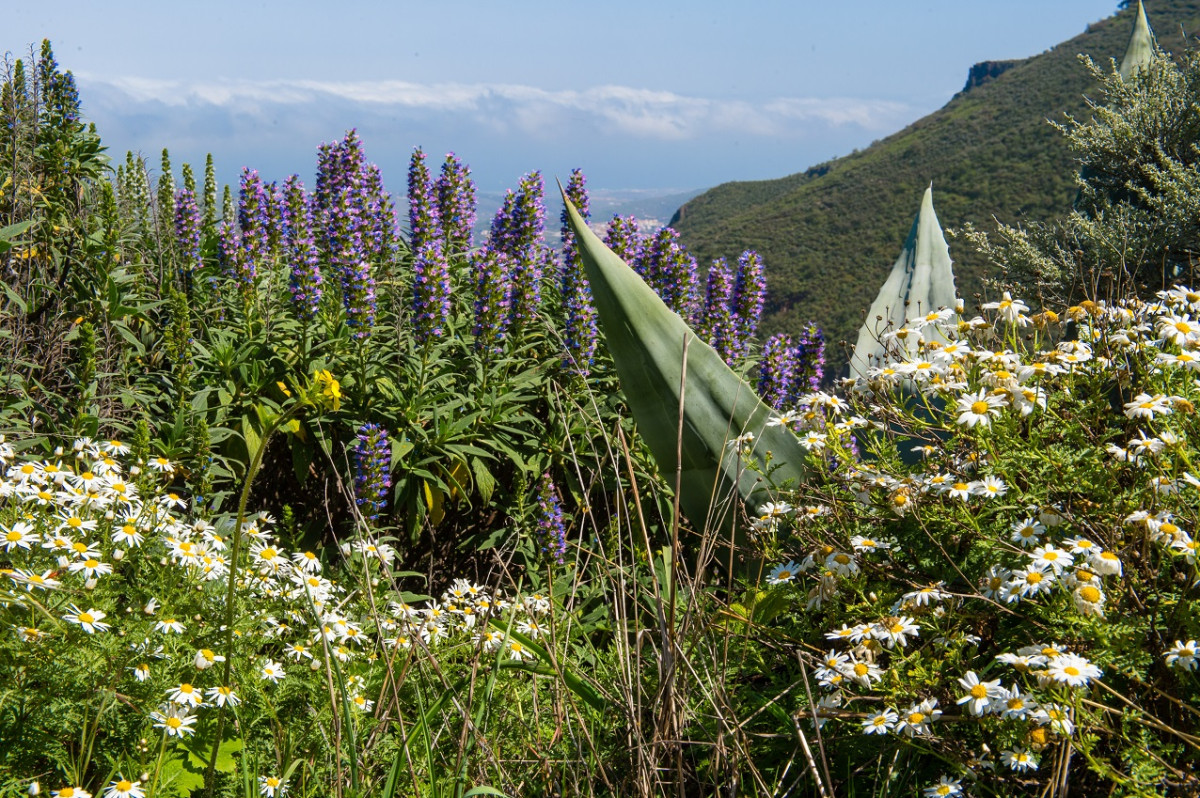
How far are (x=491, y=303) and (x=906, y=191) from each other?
28.8 metres

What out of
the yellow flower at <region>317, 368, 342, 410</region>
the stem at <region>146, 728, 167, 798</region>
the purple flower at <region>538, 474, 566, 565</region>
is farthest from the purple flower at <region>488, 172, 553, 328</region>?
the yellow flower at <region>317, 368, 342, 410</region>

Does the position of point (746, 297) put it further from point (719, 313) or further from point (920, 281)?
point (920, 281)

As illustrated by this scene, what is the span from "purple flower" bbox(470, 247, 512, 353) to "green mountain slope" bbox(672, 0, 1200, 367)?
12.5 meters

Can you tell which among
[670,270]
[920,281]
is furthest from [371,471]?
[920,281]

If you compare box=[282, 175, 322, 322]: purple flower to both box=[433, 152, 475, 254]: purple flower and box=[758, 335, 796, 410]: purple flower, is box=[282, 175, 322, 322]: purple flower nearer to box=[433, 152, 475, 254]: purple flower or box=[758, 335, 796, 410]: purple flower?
box=[433, 152, 475, 254]: purple flower

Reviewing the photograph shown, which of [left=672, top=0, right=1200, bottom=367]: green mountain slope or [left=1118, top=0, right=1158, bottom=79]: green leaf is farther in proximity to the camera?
[left=672, top=0, right=1200, bottom=367]: green mountain slope

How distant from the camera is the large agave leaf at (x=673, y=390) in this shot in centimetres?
315

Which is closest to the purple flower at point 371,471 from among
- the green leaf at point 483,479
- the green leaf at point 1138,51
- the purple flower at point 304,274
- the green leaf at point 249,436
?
the green leaf at point 483,479

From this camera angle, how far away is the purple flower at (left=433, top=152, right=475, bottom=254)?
5059mm

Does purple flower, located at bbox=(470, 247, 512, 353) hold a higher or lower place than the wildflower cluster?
higher

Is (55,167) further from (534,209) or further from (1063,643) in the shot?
(1063,643)

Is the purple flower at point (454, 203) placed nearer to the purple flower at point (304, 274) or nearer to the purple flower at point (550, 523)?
the purple flower at point (304, 274)

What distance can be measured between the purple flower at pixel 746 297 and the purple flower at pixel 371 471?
2033 millimetres

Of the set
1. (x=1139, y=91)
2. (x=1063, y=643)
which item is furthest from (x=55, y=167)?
(x=1139, y=91)
